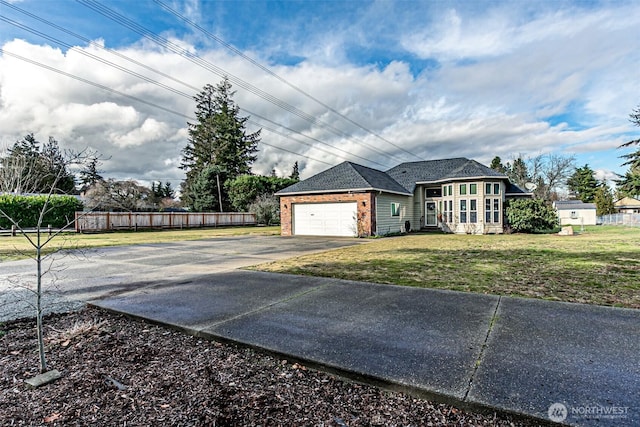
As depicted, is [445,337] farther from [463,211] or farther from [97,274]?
[463,211]

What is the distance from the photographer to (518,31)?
10523mm

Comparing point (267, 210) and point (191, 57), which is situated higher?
point (191, 57)

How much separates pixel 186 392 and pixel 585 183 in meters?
65.3

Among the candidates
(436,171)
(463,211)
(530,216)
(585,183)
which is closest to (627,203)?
(585,183)

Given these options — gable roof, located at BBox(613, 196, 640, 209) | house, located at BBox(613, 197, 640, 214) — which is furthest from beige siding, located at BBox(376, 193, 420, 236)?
gable roof, located at BBox(613, 196, 640, 209)

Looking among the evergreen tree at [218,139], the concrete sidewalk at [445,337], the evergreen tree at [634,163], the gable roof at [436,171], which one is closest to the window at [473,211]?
the gable roof at [436,171]

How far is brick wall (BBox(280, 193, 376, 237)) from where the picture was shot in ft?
55.0

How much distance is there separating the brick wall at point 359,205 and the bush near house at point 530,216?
9418 mm

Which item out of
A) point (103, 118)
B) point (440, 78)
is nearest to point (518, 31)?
point (440, 78)

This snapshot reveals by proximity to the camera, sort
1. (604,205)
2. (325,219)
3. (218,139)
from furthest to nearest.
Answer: (218,139), (604,205), (325,219)

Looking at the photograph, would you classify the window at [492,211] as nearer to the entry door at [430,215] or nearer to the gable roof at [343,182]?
the entry door at [430,215]

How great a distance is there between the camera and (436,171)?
2312cm

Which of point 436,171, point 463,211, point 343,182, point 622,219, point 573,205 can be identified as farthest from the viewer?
A: point 573,205

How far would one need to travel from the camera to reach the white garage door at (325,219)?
17.5 metres
